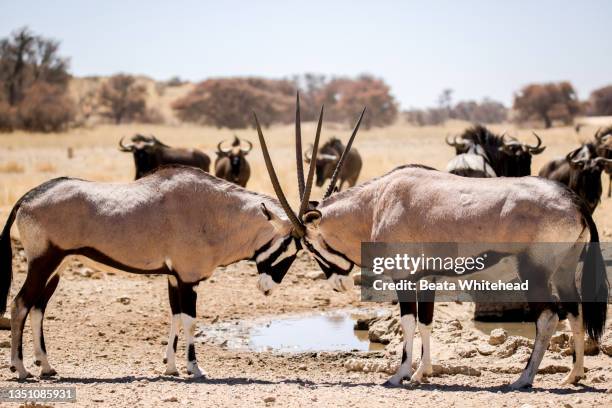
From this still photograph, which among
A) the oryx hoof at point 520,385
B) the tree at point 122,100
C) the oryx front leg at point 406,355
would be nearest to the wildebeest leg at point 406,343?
the oryx front leg at point 406,355

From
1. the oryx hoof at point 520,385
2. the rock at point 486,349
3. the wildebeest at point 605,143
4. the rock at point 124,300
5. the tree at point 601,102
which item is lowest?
the rock at point 124,300

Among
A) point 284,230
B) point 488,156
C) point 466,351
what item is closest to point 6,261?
point 284,230

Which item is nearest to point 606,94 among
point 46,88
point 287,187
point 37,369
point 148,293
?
point 46,88

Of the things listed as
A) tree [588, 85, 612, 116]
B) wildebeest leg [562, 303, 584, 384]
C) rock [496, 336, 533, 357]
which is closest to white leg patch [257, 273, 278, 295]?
rock [496, 336, 533, 357]

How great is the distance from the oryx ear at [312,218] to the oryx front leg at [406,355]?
1.24m

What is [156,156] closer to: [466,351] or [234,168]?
[234,168]

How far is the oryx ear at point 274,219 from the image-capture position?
8133mm

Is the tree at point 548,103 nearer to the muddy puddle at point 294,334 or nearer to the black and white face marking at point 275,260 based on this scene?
the muddy puddle at point 294,334

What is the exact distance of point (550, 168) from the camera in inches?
688

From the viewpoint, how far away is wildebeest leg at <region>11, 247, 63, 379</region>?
25.7 feet

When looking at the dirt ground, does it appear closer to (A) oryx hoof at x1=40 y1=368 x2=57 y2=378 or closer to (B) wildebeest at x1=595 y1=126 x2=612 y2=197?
(A) oryx hoof at x1=40 y1=368 x2=57 y2=378

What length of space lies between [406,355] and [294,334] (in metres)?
3.35

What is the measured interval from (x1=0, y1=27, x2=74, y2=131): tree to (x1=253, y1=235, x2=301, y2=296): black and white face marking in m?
49.9

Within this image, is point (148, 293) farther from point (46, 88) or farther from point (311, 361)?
point (46, 88)
